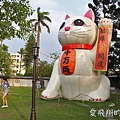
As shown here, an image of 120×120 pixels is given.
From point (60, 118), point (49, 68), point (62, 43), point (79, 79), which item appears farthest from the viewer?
point (49, 68)

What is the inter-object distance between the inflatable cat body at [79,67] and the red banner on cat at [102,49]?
1.22 feet

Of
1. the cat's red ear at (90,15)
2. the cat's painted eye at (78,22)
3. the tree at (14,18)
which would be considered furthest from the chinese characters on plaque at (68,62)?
the tree at (14,18)

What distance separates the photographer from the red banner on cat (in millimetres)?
12547

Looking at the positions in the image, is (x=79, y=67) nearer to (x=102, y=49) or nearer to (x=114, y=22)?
(x=102, y=49)

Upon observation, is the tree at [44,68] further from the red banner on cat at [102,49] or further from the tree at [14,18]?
the tree at [14,18]

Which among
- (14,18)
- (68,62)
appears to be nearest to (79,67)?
(68,62)

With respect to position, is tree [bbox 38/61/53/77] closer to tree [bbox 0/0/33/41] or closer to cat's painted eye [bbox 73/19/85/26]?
cat's painted eye [bbox 73/19/85/26]

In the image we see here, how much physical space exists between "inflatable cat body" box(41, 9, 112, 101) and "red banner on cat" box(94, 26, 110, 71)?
37cm

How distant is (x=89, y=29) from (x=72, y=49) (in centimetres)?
142

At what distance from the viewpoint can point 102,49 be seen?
41.7 ft

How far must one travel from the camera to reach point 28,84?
1503 inches

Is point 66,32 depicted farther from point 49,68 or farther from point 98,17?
point 49,68

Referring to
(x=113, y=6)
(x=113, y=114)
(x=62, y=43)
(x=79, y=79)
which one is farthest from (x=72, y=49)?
(x=113, y=6)

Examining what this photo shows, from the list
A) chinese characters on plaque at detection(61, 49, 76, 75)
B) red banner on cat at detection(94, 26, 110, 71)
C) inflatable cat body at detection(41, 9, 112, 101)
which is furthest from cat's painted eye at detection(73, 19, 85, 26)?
chinese characters on plaque at detection(61, 49, 76, 75)
